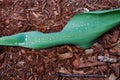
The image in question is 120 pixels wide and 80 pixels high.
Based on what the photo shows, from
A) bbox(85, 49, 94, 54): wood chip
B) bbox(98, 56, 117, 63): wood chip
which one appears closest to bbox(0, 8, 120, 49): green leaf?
bbox(85, 49, 94, 54): wood chip

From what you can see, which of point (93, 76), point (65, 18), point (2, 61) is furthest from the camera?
point (65, 18)

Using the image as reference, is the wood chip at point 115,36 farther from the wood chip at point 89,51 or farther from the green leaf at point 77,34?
the wood chip at point 89,51

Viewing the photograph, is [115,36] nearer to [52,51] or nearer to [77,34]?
[77,34]

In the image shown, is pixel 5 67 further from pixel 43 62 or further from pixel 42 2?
pixel 42 2

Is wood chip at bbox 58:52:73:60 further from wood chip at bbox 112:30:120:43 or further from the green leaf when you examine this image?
wood chip at bbox 112:30:120:43

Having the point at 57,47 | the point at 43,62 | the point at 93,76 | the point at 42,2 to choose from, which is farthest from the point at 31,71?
the point at 42,2

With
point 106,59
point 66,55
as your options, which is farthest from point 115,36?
point 66,55
